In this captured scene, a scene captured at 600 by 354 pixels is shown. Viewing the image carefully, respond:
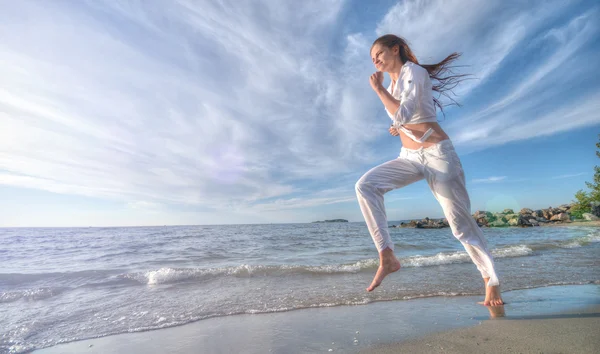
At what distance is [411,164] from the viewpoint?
9.20ft

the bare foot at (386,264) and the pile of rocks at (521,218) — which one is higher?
the pile of rocks at (521,218)

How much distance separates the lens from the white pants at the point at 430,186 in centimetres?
265

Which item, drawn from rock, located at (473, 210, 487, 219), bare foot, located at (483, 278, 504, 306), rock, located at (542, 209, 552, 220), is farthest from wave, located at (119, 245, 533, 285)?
rock, located at (473, 210, 487, 219)

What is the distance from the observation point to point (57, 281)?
675 cm

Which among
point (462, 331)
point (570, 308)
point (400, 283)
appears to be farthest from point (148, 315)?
point (570, 308)

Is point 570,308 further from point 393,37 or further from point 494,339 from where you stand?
point 393,37

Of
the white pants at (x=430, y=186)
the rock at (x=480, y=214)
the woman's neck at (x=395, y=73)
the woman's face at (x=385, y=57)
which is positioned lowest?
the white pants at (x=430, y=186)

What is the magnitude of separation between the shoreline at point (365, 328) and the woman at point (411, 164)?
51 centimetres

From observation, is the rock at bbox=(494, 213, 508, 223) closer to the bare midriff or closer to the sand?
the sand

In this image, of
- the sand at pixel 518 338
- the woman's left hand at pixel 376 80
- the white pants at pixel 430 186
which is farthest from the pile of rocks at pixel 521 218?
the woman's left hand at pixel 376 80

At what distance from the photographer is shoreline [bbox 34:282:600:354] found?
249cm

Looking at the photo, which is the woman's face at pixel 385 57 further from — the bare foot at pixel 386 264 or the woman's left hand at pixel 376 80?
the bare foot at pixel 386 264

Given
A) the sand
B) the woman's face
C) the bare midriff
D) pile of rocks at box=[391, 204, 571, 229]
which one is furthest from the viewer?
pile of rocks at box=[391, 204, 571, 229]

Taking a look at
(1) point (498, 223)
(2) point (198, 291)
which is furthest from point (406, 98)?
(1) point (498, 223)
